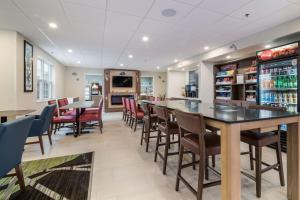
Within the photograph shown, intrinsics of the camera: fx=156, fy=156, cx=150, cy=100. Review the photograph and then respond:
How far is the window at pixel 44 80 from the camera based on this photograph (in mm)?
5414

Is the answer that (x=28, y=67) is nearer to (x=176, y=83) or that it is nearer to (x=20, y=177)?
(x=20, y=177)

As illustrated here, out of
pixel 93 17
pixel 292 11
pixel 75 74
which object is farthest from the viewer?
pixel 75 74

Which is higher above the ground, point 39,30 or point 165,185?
point 39,30

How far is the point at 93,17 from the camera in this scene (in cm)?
296

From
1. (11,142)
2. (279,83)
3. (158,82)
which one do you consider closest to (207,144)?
Result: (11,142)

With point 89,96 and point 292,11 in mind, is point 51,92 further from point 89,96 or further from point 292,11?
point 292,11

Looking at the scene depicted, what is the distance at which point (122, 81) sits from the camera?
31.4ft

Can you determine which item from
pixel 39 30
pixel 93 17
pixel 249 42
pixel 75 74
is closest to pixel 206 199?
pixel 93 17

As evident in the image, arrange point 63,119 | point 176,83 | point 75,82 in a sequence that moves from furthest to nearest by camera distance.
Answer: point 75,82, point 176,83, point 63,119

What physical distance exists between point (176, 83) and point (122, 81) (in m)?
3.31

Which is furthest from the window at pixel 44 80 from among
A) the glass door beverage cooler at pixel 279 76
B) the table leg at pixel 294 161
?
the glass door beverage cooler at pixel 279 76

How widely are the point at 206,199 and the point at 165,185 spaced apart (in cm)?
48

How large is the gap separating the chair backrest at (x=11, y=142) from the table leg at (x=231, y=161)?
1803mm

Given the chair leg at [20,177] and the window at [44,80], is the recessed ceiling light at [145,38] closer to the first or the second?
the chair leg at [20,177]
